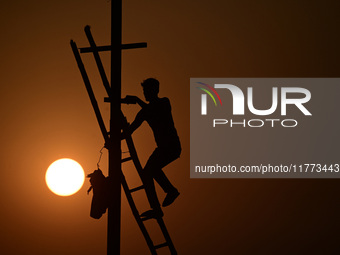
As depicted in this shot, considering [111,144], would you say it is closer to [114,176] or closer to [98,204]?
[114,176]

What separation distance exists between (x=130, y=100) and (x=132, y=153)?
53cm

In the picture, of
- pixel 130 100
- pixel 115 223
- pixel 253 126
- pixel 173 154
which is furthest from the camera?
pixel 253 126

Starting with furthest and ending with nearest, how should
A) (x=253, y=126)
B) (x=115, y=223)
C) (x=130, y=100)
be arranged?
(x=253, y=126)
(x=130, y=100)
(x=115, y=223)

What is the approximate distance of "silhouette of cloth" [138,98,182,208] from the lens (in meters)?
5.21

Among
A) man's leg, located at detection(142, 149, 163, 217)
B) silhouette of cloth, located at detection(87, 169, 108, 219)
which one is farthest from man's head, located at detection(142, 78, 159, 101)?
silhouette of cloth, located at detection(87, 169, 108, 219)

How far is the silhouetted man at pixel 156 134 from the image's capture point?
5180mm

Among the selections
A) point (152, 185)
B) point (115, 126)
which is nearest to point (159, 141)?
point (152, 185)

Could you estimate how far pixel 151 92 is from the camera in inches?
205

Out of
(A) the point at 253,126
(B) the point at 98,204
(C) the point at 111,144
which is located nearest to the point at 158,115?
(C) the point at 111,144

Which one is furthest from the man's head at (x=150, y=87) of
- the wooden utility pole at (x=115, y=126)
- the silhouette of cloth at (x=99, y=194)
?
the silhouette of cloth at (x=99, y=194)

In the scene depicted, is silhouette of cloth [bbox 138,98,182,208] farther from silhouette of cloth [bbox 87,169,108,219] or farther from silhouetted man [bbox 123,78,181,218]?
silhouette of cloth [bbox 87,169,108,219]

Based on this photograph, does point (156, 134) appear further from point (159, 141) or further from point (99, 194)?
point (99, 194)

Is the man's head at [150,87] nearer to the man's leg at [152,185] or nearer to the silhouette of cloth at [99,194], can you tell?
the man's leg at [152,185]

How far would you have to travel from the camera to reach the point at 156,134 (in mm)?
5344
